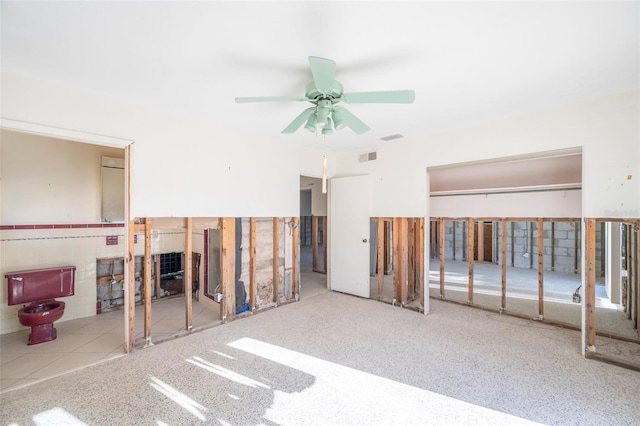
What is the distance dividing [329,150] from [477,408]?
398 centimetres

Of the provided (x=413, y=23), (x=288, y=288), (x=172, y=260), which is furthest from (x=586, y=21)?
(x=172, y=260)

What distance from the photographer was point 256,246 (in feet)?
12.9

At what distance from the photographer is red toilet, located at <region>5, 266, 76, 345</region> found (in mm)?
2834

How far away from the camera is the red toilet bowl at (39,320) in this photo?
110 inches

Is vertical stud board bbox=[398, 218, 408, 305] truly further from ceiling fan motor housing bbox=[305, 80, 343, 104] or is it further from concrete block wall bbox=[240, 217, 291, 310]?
ceiling fan motor housing bbox=[305, 80, 343, 104]

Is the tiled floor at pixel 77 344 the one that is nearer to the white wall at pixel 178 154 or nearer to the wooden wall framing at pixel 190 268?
the wooden wall framing at pixel 190 268

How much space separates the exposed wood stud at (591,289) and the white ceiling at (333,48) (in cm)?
139

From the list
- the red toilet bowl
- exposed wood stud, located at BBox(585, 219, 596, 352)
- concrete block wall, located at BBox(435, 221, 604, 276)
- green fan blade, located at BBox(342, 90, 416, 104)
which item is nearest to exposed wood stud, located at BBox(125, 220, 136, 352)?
the red toilet bowl

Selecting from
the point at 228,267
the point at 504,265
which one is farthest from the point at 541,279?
the point at 228,267

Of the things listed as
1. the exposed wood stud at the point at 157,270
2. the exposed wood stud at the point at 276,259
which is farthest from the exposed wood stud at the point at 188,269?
the exposed wood stud at the point at 157,270

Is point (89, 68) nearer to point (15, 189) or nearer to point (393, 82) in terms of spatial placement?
point (15, 189)

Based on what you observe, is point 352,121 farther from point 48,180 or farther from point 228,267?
point 48,180

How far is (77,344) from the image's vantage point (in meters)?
Answer: 2.87

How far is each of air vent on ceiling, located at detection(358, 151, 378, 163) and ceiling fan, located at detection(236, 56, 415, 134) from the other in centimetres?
198
